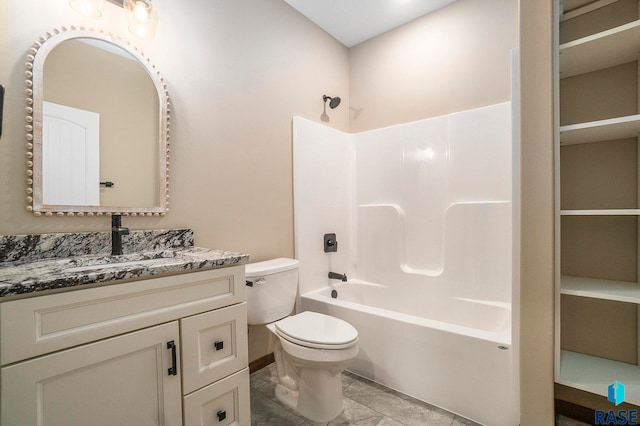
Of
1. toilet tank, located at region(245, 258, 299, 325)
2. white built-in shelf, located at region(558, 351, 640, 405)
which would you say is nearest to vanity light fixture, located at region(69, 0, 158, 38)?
toilet tank, located at region(245, 258, 299, 325)

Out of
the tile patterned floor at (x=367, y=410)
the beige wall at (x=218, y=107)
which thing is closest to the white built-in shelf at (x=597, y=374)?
the tile patterned floor at (x=367, y=410)

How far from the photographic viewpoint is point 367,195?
2.74 meters

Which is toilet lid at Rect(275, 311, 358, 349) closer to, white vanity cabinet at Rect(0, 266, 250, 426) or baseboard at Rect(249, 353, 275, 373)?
white vanity cabinet at Rect(0, 266, 250, 426)

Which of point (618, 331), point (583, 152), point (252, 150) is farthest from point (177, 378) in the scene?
point (583, 152)

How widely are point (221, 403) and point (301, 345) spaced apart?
427 millimetres

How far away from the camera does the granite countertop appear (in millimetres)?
803

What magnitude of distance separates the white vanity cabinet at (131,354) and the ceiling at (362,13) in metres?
2.24

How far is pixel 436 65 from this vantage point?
8.00 feet

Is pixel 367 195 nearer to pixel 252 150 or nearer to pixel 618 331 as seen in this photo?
pixel 252 150

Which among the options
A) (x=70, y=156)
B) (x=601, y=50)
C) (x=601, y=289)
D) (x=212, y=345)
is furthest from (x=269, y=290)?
(x=601, y=50)

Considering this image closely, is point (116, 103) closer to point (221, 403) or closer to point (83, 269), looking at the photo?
point (83, 269)

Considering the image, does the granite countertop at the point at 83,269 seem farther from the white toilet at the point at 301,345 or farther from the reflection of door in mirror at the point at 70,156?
the white toilet at the point at 301,345

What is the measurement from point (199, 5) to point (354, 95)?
1608mm

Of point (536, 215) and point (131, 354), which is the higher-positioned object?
point (536, 215)
